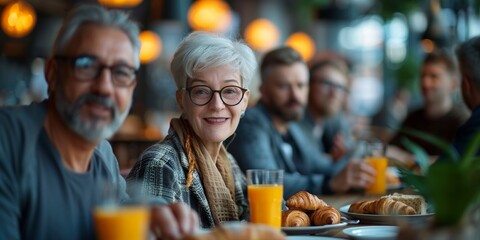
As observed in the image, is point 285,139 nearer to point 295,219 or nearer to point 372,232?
point 295,219

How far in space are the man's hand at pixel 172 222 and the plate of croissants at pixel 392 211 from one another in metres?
0.95

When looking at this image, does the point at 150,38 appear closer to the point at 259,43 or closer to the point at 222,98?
the point at 259,43

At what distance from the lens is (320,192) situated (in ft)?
11.5

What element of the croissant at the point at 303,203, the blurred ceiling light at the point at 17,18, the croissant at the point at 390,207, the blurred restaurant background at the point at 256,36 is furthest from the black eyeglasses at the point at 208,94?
the blurred ceiling light at the point at 17,18

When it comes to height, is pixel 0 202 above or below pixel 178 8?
below

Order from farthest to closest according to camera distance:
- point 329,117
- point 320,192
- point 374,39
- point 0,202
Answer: point 374,39
point 329,117
point 320,192
point 0,202

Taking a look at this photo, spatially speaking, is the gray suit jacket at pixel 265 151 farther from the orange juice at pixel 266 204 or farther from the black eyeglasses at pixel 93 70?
the black eyeglasses at pixel 93 70

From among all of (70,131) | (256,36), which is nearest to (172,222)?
(70,131)

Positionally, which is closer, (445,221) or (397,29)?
(445,221)

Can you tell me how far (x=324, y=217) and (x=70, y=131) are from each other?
909 millimetres

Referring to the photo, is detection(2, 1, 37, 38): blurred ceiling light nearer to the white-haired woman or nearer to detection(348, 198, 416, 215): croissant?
the white-haired woman

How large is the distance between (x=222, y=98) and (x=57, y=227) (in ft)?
2.90

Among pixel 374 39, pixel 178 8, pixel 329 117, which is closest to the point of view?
pixel 329 117

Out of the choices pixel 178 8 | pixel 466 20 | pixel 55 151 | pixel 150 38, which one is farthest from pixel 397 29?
pixel 55 151
